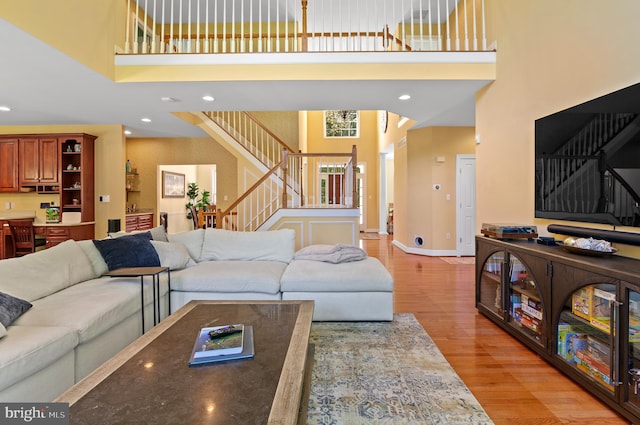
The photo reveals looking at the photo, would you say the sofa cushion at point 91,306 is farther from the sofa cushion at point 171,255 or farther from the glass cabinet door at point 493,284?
the glass cabinet door at point 493,284

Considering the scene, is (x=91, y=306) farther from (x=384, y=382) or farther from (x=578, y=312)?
(x=578, y=312)

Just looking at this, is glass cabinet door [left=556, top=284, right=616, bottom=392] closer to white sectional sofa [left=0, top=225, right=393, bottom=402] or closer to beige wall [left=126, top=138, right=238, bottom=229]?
white sectional sofa [left=0, top=225, right=393, bottom=402]

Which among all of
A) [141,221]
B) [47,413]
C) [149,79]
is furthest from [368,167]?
[47,413]

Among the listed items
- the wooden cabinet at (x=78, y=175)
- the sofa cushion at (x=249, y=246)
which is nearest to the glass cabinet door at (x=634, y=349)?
the sofa cushion at (x=249, y=246)

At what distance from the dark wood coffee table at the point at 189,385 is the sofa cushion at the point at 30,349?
0.49 meters

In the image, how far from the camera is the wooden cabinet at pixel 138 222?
6.64 meters

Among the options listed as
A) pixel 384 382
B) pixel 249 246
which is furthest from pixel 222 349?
pixel 249 246

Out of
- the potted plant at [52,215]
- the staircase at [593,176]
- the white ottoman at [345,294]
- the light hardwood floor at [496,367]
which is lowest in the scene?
the light hardwood floor at [496,367]

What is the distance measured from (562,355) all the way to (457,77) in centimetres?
305

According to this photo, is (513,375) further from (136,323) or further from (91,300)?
(91,300)

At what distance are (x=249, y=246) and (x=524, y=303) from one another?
2.71 meters

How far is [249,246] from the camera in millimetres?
3656

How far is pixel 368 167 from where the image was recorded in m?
11.0

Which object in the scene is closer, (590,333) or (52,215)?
(590,333)
